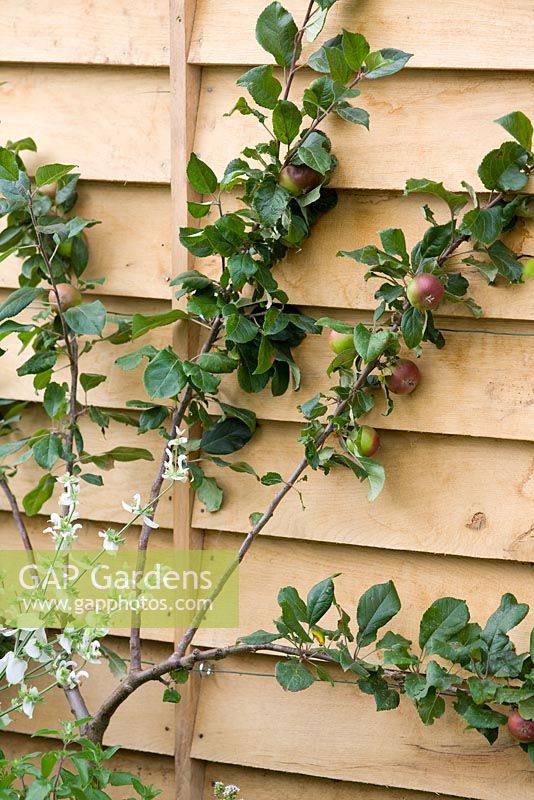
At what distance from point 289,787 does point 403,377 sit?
76 cm

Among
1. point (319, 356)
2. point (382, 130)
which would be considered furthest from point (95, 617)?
point (382, 130)

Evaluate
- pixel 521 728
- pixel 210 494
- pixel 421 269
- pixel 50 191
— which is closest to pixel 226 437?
pixel 210 494

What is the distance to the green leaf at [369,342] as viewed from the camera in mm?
1383

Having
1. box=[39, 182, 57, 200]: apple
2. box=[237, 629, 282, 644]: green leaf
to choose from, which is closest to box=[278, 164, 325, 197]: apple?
box=[39, 182, 57, 200]: apple

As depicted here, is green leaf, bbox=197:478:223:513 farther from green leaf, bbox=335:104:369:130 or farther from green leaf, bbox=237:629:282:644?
green leaf, bbox=335:104:369:130

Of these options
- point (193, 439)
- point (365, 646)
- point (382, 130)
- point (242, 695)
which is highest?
point (382, 130)

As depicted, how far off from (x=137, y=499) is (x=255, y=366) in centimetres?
33

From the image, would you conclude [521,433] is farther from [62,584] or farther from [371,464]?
[62,584]

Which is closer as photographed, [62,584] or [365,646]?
[62,584]

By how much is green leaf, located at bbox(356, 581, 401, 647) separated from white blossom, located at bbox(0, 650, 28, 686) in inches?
19.8

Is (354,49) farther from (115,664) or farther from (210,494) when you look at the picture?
(115,664)

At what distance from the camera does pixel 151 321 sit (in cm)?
154

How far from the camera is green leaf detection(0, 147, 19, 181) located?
4.73 feet

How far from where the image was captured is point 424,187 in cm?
138
